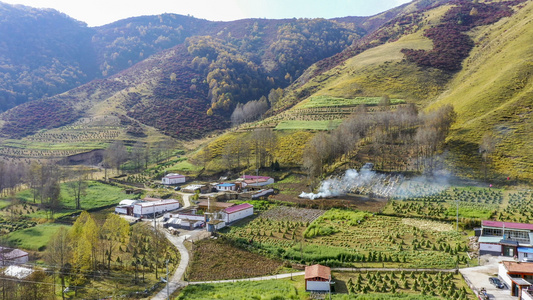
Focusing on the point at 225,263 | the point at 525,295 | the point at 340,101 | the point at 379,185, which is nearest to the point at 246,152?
the point at 379,185

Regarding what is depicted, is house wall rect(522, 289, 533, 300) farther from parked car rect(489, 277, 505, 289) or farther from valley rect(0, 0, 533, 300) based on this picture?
parked car rect(489, 277, 505, 289)

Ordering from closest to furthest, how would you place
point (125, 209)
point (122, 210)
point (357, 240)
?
point (357, 240) < point (125, 209) < point (122, 210)

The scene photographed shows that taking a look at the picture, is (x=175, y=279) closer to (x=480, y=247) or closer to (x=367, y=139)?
(x=480, y=247)

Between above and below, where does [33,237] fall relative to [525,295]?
below

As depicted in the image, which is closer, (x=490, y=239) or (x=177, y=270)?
(x=177, y=270)

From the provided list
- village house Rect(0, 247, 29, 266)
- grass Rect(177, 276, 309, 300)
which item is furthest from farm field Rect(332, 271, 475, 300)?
village house Rect(0, 247, 29, 266)

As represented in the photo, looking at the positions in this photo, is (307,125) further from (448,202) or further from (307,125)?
(448,202)

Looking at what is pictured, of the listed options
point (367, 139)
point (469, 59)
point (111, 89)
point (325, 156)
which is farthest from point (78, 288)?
point (111, 89)
